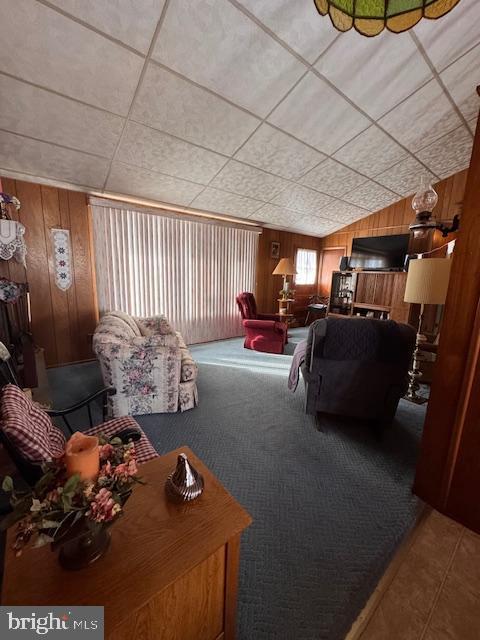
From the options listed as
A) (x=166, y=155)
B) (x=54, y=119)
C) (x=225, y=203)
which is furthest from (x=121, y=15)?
(x=225, y=203)

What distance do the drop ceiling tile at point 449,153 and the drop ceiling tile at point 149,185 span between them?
315cm

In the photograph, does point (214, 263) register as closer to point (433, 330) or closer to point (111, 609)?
point (433, 330)

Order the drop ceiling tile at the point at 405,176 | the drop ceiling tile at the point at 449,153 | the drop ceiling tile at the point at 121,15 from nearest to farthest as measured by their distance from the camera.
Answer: the drop ceiling tile at the point at 121,15 < the drop ceiling tile at the point at 449,153 < the drop ceiling tile at the point at 405,176

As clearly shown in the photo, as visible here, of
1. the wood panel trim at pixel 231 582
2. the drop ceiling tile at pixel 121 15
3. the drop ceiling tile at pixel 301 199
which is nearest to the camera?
the wood panel trim at pixel 231 582

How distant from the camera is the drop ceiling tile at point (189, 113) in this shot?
2.03m

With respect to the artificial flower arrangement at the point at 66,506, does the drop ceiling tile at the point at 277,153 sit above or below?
above

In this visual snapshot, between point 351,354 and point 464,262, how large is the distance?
93 centimetres

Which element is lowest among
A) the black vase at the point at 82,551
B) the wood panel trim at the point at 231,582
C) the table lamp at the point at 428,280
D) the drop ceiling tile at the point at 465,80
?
the wood panel trim at the point at 231,582

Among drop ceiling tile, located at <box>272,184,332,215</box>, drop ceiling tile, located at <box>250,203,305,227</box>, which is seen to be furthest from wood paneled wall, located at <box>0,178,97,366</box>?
drop ceiling tile, located at <box>272,184,332,215</box>

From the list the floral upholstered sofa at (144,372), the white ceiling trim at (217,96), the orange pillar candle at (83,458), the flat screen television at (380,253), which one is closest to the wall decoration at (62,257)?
the white ceiling trim at (217,96)

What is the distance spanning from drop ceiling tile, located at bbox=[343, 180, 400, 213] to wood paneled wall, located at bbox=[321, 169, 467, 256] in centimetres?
21

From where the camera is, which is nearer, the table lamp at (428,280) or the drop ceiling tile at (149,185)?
the table lamp at (428,280)

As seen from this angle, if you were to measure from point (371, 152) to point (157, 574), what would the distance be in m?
4.23

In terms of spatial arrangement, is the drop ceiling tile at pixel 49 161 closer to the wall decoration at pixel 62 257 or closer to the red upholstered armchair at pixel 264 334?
the wall decoration at pixel 62 257
